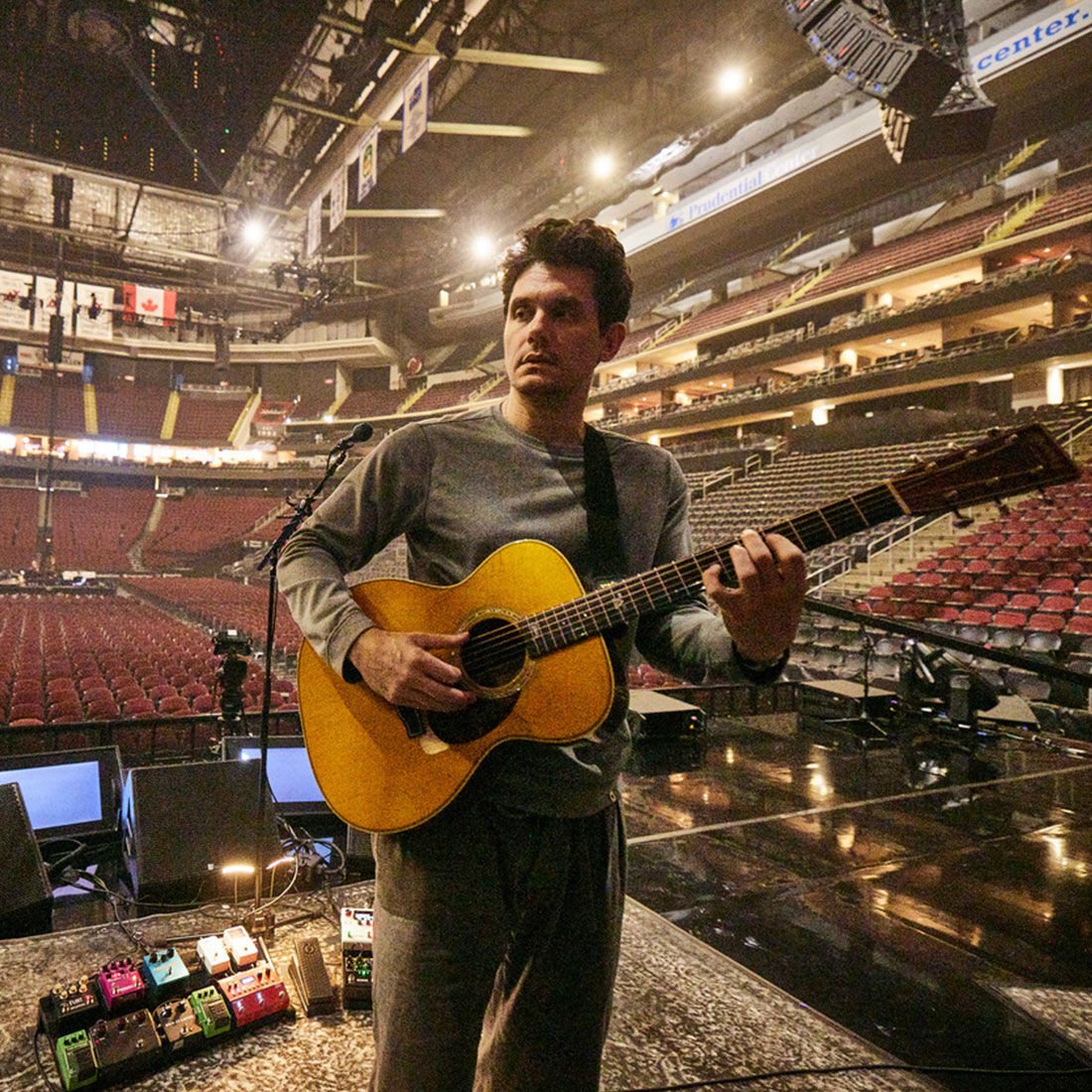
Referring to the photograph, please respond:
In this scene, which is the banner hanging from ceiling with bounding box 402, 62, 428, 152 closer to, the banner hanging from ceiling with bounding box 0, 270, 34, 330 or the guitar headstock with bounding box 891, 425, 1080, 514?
the guitar headstock with bounding box 891, 425, 1080, 514

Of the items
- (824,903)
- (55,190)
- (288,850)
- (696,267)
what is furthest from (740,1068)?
(696,267)

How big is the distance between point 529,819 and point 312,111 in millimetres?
22205

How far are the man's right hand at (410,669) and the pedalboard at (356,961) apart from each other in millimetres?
1175

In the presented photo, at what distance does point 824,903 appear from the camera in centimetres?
300

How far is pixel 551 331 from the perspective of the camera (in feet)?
4.46

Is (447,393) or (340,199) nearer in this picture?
(340,199)

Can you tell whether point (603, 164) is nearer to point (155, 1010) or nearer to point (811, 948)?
point (811, 948)

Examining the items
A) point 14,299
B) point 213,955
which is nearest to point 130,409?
point 14,299

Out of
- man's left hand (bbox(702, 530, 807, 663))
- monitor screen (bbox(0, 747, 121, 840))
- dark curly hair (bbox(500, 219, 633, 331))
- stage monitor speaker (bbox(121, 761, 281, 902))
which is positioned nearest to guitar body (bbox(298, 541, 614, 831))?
man's left hand (bbox(702, 530, 807, 663))

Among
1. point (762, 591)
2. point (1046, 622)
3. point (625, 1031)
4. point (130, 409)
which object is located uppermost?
point (130, 409)

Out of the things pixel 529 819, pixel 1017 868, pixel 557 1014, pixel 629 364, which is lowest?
pixel 1017 868

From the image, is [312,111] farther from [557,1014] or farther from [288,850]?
[557,1014]

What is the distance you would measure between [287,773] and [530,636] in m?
2.91

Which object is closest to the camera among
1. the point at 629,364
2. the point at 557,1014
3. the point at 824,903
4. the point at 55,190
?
the point at 557,1014
